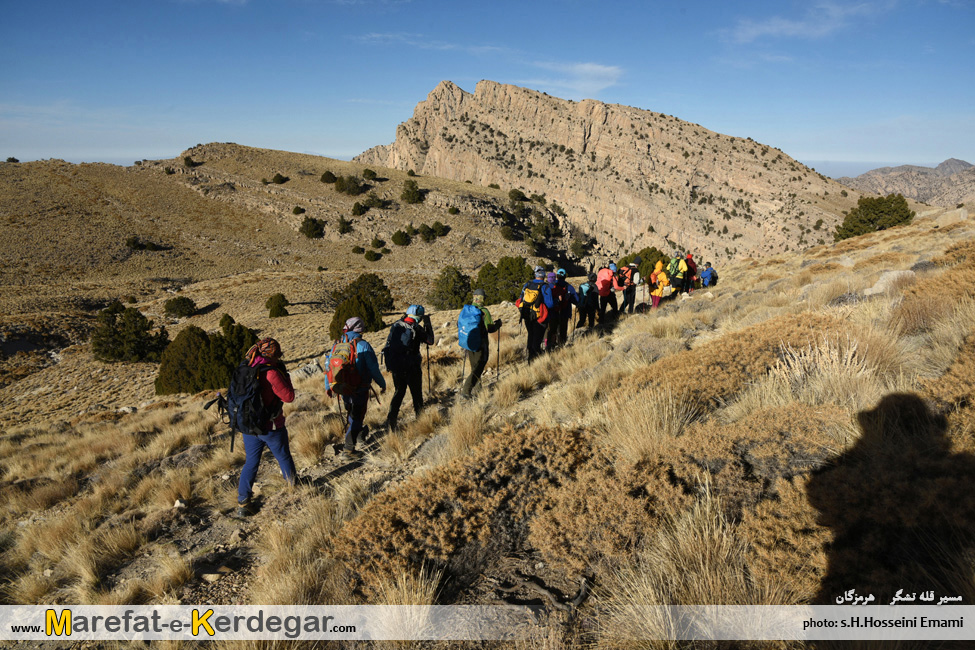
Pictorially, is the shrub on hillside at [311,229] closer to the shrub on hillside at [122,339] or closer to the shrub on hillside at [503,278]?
the shrub on hillside at [503,278]

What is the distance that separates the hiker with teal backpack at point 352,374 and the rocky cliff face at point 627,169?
7766cm

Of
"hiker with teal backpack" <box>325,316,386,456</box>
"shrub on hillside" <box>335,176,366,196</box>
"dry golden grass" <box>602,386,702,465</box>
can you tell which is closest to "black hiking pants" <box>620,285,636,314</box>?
"dry golden grass" <box>602,386,702,465</box>

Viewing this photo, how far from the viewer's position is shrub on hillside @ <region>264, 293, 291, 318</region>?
26.6 m

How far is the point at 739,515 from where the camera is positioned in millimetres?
2684

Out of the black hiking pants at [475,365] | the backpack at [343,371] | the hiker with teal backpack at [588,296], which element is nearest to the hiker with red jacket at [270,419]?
the backpack at [343,371]

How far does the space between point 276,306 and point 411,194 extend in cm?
3636

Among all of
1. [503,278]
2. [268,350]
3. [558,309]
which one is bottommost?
[268,350]

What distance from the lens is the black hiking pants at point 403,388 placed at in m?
5.92

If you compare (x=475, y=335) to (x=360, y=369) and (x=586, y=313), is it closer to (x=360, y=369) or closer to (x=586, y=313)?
(x=360, y=369)

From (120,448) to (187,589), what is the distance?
6187 mm

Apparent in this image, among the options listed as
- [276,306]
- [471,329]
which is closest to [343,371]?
[471,329]

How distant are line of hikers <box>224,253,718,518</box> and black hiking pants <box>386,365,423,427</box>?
14mm

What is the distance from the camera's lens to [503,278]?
3788cm

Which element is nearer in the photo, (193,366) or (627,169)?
(193,366)
